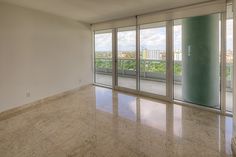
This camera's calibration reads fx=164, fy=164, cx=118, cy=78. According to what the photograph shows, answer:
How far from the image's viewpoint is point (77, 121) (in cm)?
320

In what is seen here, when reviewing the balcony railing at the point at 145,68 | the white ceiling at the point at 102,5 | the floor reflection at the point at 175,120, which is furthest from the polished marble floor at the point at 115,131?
the white ceiling at the point at 102,5

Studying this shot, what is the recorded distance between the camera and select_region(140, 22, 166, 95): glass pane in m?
4.41

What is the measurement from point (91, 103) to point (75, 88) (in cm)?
149

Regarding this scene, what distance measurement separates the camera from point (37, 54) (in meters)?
4.19

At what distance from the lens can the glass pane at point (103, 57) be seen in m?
5.82

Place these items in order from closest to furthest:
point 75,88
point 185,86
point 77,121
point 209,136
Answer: point 209,136 → point 77,121 → point 185,86 → point 75,88

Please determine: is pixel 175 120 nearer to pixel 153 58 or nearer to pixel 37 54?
pixel 153 58

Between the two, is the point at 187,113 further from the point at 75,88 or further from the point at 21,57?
the point at 21,57

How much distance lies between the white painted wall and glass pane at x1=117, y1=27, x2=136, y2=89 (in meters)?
1.30

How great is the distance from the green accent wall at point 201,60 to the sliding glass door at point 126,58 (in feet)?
5.26

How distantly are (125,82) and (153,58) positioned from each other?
134cm

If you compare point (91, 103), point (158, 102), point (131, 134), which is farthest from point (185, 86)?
point (91, 103)

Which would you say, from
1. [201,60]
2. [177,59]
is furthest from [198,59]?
[177,59]

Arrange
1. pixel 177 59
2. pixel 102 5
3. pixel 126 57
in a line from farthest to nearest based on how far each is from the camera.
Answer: pixel 126 57 < pixel 177 59 < pixel 102 5
